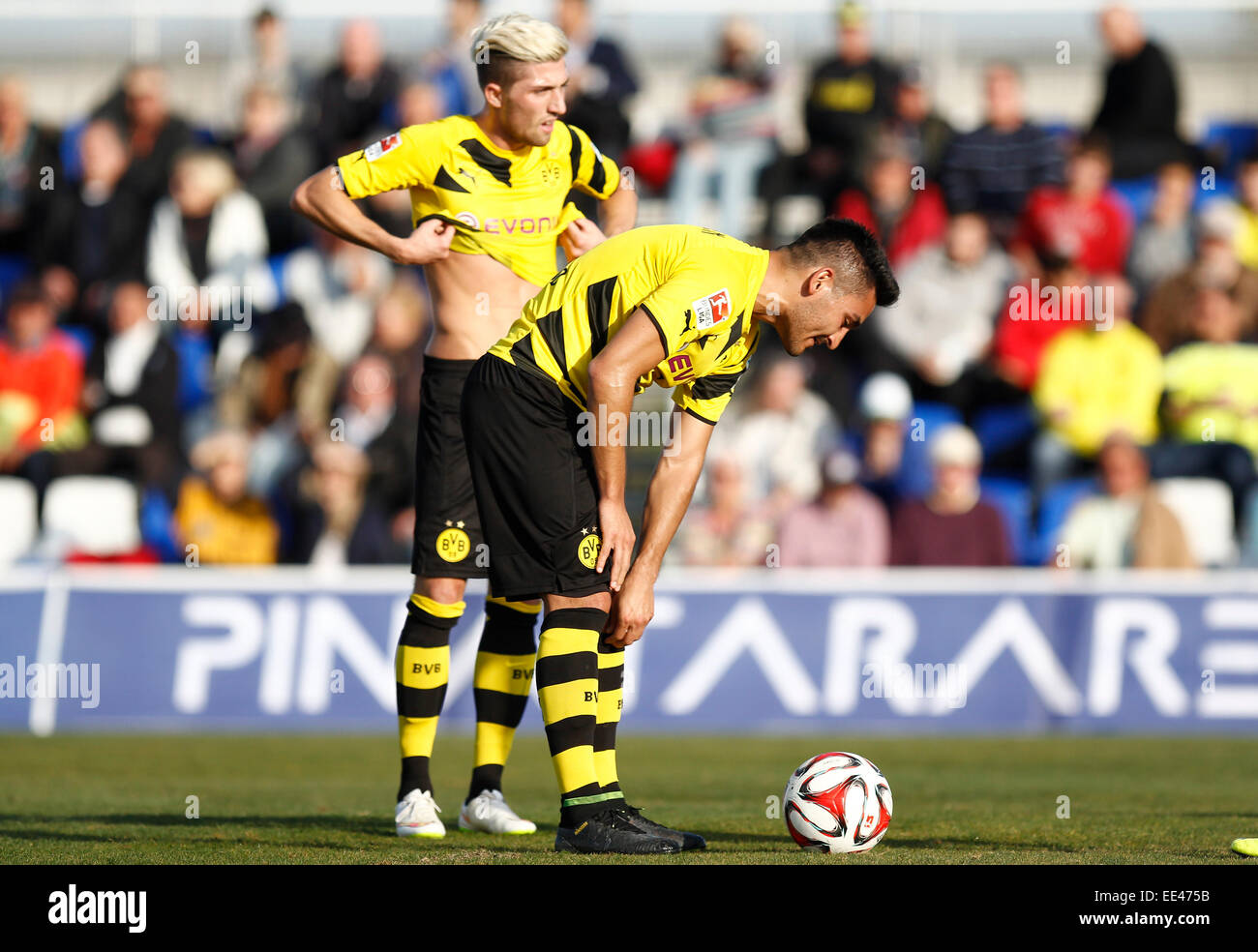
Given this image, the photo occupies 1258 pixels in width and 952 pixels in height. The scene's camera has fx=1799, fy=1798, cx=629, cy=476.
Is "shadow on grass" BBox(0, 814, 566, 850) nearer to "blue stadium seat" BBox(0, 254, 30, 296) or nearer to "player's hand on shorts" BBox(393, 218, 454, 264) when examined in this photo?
"player's hand on shorts" BBox(393, 218, 454, 264)

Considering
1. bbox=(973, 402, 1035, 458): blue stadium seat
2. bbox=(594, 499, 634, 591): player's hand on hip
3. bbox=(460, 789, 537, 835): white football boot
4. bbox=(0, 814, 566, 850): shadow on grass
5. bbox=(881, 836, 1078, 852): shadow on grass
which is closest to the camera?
bbox=(594, 499, 634, 591): player's hand on hip

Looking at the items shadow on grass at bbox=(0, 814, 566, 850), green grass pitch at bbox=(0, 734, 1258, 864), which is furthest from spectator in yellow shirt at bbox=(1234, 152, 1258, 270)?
shadow on grass at bbox=(0, 814, 566, 850)

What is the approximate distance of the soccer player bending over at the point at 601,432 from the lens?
6.55 m

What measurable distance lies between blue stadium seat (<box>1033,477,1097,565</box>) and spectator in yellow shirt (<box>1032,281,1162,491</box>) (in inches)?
7.1

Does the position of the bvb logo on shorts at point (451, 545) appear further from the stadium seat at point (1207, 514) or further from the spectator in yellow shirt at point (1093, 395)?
the spectator in yellow shirt at point (1093, 395)

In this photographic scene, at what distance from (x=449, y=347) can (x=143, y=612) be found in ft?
23.8

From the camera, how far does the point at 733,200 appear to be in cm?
Result: 1748

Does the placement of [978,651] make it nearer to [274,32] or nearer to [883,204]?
[883,204]

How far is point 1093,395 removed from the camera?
15609 mm

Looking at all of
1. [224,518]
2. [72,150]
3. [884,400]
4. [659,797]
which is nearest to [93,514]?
[224,518]

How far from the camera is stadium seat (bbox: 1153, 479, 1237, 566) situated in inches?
589

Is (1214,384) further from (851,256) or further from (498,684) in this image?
(851,256)

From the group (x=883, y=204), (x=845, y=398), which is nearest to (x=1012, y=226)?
(x=883, y=204)

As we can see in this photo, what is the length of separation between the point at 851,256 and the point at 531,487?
57.2 inches
